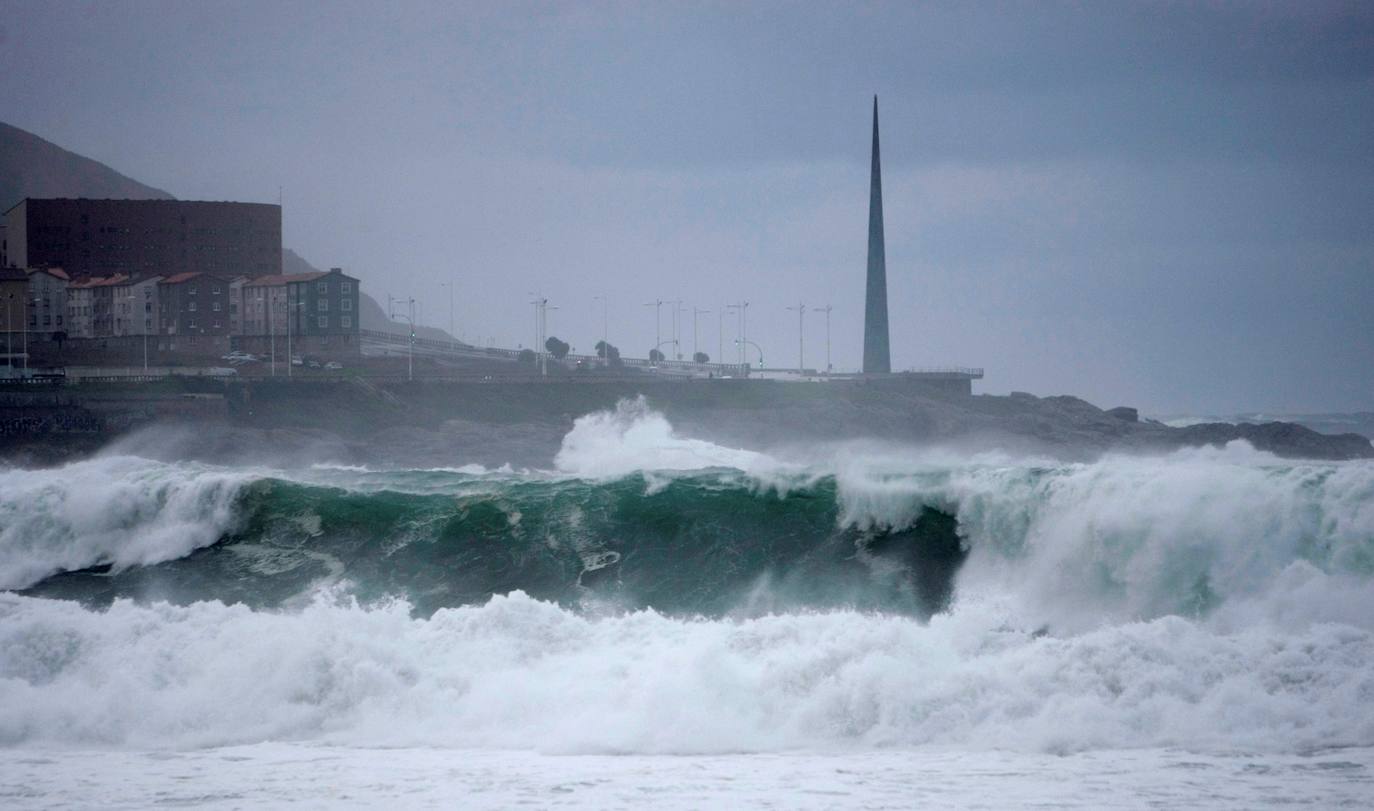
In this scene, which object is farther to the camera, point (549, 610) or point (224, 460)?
point (224, 460)

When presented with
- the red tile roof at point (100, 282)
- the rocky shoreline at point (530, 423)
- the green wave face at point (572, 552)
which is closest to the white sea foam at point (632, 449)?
the rocky shoreline at point (530, 423)

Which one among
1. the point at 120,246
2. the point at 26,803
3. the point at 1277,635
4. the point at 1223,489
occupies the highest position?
the point at 120,246

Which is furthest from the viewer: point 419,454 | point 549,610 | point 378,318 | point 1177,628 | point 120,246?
point 378,318

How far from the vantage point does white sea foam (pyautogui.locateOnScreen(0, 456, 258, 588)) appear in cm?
1845

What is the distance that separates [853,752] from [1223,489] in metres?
6.78

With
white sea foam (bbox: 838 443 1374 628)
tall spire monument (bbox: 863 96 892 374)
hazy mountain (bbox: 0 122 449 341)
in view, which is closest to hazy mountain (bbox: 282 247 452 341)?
hazy mountain (bbox: 0 122 449 341)

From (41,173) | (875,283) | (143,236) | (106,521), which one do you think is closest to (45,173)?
(41,173)

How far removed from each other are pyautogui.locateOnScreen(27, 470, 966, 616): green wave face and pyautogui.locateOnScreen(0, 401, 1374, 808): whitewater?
5 centimetres

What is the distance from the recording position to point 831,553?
58.4 ft

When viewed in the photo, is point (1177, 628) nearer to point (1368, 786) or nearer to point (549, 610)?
point (1368, 786)

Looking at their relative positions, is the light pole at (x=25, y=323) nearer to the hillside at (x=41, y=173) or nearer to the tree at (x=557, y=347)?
the tree at (x=557, y=347)

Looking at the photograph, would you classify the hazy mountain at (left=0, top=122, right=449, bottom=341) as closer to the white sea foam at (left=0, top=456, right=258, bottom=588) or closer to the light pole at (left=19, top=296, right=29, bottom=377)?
the light pole at (left=19, top=296, right=29, bottom=377)

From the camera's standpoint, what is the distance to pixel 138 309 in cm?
7031

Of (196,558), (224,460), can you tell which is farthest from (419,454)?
(196,558)
